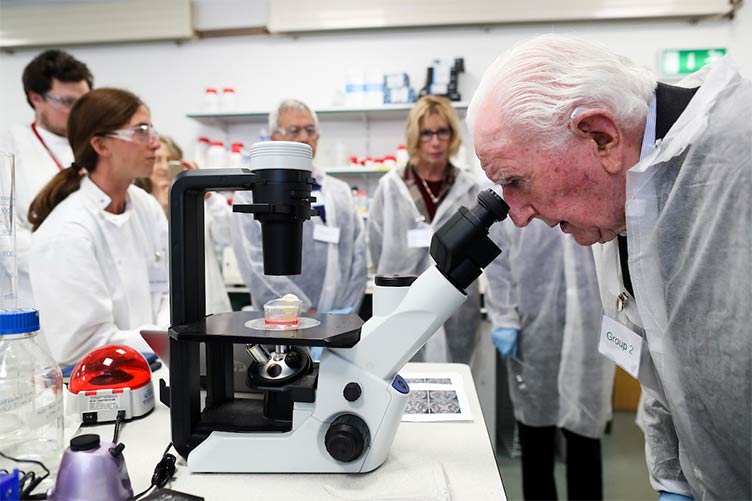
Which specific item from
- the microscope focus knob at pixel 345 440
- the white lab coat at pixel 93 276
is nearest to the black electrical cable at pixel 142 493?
the microscope focus knob at pixel 345 440

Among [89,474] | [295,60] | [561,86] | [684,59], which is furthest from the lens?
[295,60]

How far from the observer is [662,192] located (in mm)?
680

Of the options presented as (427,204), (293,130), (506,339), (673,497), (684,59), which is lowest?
(506,339)

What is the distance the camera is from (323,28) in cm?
348

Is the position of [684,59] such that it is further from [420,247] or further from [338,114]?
[420,247]

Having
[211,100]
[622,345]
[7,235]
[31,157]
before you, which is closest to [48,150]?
[31,157]

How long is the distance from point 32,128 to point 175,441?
2.07 m

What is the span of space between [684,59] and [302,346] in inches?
141

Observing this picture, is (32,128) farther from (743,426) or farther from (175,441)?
(743,426)

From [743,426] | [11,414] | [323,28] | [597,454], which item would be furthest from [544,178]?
[323,28]

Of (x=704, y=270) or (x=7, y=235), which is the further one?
(x=7, y=235)

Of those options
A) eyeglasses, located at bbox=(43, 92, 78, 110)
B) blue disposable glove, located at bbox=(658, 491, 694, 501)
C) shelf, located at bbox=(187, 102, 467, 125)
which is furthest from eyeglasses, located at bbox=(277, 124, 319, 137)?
blue disposable glove, located at bbox=(658, 491, 694, 501)

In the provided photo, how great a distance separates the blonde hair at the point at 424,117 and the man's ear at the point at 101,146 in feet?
4.03

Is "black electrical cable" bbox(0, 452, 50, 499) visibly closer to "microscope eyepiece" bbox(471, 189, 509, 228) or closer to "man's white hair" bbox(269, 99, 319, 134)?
"microscope eyepiece" bbox(471, 189, 509, 228)
